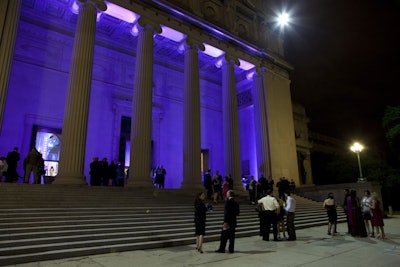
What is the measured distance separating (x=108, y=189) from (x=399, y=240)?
34.2 feet

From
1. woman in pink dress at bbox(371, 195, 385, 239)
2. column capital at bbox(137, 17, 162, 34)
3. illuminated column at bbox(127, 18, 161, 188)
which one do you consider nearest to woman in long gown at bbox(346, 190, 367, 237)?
woman in pink dress at bbox(371, 195, 385, 239)

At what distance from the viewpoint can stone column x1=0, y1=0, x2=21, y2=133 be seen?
11.3 m

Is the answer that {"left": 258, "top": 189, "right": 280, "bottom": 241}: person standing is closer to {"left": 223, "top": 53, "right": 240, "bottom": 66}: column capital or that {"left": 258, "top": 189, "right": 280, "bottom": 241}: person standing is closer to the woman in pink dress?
the woman in pink dress

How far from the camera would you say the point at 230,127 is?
1931cm

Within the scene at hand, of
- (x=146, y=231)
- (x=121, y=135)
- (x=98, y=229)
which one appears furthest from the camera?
(x=121, y=135)

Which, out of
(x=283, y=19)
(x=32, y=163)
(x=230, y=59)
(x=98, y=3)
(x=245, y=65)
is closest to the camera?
(x=32, y=163)

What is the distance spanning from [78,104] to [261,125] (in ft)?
45.9

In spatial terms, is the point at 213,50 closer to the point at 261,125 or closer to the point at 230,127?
the point at 230,127

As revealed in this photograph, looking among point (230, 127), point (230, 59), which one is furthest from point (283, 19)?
point (230, 127)

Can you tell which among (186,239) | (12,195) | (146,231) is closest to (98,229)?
(146,231)

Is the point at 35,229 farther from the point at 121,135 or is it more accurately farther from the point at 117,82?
the point at 117,82

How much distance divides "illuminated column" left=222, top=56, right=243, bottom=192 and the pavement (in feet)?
34.3

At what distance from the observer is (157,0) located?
16953 mm

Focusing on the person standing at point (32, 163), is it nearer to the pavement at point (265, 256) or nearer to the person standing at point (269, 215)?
the pavement at point (265, 256)
